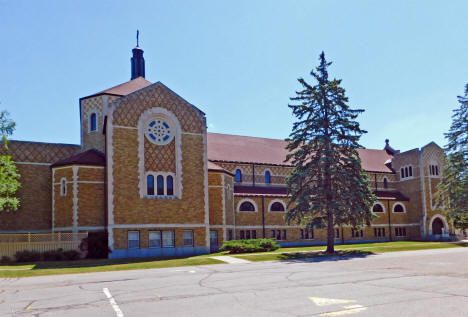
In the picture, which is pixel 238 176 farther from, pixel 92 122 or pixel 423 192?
pixel 423 192

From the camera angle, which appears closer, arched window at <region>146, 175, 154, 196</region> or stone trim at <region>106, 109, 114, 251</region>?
stone trim at <region>106, 109, 114, 251</region>

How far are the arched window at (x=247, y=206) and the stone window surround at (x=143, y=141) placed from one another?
10005 millimetres

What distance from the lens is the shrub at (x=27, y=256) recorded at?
28.6 meters

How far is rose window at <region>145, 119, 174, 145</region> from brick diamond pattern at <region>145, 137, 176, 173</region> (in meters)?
0.35

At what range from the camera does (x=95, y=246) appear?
99.6 ft

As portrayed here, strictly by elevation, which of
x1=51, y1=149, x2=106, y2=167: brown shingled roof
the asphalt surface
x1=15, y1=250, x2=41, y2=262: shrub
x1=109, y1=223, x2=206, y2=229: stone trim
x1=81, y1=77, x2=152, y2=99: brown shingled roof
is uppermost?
x1=81, y1=77, x2=152, y2=99: brown shingled roof

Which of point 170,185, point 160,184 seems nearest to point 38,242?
point 160,184

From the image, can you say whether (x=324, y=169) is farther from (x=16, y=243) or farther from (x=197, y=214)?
(x=16, y=243)

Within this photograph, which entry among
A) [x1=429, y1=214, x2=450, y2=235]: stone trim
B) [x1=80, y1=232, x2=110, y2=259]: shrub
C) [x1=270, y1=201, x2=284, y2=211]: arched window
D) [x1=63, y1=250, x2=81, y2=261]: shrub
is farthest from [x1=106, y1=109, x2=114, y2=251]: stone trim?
[x1=429, y1=214, x2=450, y2=235]: stone trim

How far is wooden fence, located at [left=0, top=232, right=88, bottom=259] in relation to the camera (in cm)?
2858

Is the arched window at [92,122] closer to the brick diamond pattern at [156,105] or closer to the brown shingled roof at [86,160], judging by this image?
the brown shingled roof at [86,160]

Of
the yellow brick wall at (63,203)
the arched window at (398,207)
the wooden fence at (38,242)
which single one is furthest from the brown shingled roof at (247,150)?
the wooden fence at (38,242)

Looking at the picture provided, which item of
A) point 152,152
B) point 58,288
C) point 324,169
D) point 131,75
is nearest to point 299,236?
point 324,169

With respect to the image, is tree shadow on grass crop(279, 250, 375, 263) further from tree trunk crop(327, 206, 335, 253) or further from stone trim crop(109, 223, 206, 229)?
stone trim crop(109, 223, 206, 229)
